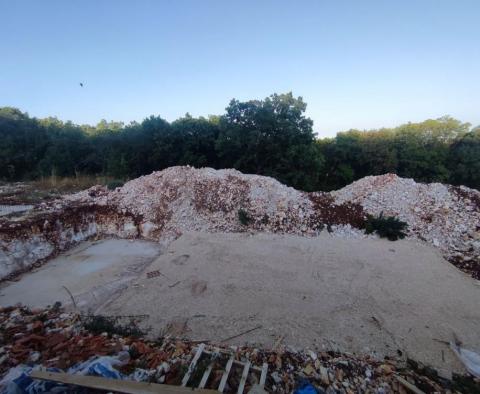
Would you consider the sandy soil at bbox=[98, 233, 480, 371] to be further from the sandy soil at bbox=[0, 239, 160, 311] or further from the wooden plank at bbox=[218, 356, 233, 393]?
the wooden plank at bbox=[218, 356, 233, 393]

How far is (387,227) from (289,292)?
4.22 metres

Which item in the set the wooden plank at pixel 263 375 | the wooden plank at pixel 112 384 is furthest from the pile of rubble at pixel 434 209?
the wooden plank at pixel 112 384

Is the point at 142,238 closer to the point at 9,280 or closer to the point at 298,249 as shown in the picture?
the point at 9,280

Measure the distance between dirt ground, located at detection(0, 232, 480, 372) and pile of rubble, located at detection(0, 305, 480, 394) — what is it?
32 centimetres

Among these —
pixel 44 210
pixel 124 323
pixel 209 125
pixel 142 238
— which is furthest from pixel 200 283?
pixel 209 125

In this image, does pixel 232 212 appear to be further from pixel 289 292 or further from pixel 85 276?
pixel 85 276

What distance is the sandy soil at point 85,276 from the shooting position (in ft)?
15.7

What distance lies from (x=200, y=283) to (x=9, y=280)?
4380mm

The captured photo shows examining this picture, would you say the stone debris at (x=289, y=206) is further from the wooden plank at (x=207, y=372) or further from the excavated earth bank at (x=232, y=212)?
the wooden plank at (x=207, y=372)

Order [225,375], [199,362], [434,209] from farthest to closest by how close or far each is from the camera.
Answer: [434,209] → [199,362] → [225,375]

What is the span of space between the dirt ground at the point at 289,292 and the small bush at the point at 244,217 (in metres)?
0.83

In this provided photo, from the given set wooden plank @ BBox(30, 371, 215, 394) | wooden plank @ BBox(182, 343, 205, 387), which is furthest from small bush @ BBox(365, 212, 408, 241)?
wooden plank @ BBox(30, 371, 215, 394)

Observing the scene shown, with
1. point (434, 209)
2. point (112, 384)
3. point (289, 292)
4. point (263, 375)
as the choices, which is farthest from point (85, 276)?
point (434, 209)

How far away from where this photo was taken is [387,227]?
23.6ft
